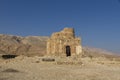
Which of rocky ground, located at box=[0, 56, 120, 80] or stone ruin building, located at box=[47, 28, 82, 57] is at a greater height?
stone ruin building, located at box=[47, 28, 82, 57]

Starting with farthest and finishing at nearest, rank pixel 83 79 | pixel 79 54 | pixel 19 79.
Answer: pixel 79 54 → pixel 83 79 → pixel 19 79

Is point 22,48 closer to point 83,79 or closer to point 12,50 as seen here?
point 12,50

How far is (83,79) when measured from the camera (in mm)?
15500

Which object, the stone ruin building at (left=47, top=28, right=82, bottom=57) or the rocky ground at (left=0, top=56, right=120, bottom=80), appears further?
the stone ruin building at (left=47, top=28, right=82, bottom=57)

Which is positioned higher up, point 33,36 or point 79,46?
point 33,36

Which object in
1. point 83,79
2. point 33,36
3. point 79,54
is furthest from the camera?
point 33,36

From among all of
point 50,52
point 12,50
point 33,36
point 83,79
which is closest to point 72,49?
point 50,52

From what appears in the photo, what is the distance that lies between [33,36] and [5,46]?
62790 mm

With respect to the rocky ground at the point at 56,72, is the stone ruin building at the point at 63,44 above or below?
above

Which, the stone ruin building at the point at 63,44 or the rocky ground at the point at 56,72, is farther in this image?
the stone ruin building at the point at 63,44

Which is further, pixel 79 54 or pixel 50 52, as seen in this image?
pixel 50 52

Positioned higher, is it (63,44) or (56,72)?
(63,44)

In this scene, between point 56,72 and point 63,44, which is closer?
point 56,72

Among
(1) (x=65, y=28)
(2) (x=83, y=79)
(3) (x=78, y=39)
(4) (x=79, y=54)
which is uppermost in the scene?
(1) (x=65, y=28)
